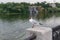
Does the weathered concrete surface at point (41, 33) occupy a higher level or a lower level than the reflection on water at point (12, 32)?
higher

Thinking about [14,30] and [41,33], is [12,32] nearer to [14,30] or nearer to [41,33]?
[14,30]

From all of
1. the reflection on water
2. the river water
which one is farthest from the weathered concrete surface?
the reflection on water

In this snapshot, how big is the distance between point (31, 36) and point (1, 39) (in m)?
6.22

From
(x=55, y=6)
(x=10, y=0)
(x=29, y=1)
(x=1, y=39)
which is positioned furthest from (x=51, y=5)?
(x=1, y=39)

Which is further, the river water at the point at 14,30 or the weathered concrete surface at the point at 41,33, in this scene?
the river water at the point at 14,30

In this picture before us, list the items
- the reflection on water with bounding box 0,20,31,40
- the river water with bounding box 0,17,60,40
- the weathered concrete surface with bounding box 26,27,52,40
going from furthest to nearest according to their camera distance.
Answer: the reflection on water with bounding box 0,20,31,40 < the river water with bounding box 0,17,60,40 < the weathered concrete surface with bounding box 26,27,52,40

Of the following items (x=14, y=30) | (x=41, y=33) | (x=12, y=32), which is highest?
(x=41, y=33)

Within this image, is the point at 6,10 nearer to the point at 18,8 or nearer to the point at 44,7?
the point at 18,8

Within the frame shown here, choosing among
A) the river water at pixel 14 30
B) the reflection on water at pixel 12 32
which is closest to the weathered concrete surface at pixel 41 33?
the river water at pixel 14 30

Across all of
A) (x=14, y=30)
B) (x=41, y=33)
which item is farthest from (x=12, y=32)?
(x=41, y=33)

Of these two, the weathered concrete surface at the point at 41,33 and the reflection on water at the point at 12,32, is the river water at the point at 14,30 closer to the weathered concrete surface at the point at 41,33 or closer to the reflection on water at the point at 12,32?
the reflection on water at the point at 12,32

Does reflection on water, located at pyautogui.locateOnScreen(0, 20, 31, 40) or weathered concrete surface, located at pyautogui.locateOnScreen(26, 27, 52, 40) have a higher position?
weathered concrete surface, located at pyautogui.locateOnScreen(26, 27, 52, 40)

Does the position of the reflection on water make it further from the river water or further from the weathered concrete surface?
the weathered concrete surface

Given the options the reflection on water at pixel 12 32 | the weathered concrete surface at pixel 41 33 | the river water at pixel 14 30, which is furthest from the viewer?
the reflection on water at pixel 12 32
